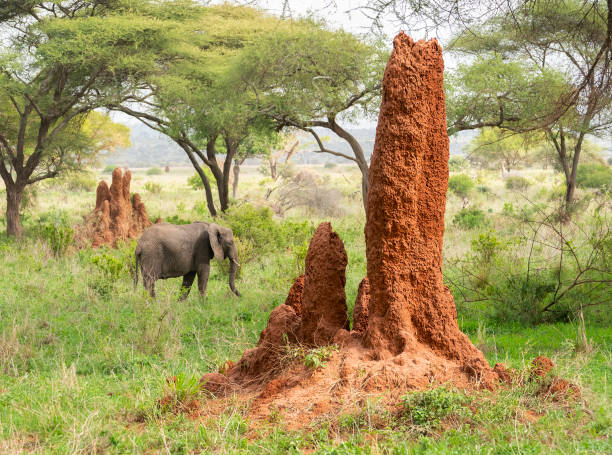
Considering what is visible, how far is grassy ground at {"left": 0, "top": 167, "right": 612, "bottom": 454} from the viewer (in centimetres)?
394

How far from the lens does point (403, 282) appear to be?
15.4ft

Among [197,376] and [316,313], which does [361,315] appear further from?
[197,376]

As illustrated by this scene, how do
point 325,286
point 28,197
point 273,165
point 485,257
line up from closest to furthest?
1. point 325,286
2. point 485,257
3. point 28,197
4. point 273,165

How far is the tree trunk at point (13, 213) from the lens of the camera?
685 inches

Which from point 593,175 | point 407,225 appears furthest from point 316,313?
point 593,175

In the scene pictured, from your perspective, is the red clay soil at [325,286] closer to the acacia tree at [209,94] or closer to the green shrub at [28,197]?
the acacia tree at [209,94]

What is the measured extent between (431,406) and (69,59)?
1466cm

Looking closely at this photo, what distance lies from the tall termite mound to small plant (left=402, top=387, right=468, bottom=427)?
51 cm

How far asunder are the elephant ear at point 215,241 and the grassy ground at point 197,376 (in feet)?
2.37

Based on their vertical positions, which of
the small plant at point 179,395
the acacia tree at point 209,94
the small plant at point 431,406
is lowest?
the small plant at point 179,395

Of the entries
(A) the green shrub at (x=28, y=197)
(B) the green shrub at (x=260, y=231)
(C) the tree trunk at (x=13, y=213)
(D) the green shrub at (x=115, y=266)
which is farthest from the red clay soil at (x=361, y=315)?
(A) the green shrub at (x=28, y=197)

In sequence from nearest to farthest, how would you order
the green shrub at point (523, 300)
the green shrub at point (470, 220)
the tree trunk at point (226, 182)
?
the green shrub at point (523, 300) → the green shrub at point (470, 220) → the tree trunk at point (226, 182)

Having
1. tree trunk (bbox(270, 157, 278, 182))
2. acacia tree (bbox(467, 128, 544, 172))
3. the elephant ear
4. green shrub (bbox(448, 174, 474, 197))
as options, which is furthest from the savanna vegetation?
tree trunk (bbox(270, 157, 278, 182))

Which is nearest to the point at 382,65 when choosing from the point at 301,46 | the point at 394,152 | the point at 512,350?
the point at 301,46
